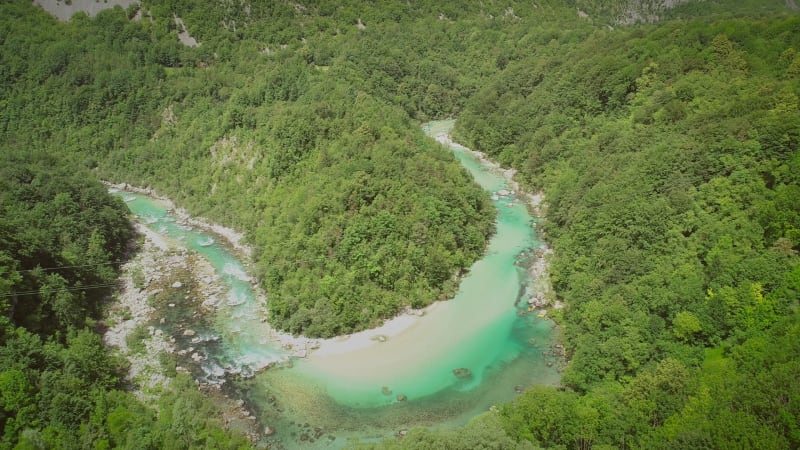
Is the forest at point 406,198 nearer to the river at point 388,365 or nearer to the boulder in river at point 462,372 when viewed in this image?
the river at point 388,365

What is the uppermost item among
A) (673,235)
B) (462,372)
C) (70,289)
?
(673,235)

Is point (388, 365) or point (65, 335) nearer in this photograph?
point (65, 335)

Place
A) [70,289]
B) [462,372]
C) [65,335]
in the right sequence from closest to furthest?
1. [65,335]
2. [462,372]
3. [70,289]

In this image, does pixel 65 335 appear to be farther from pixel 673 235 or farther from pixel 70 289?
pixel 673 235

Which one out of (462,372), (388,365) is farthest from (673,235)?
(388,365)

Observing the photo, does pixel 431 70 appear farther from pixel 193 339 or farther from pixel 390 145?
pixel 193 339

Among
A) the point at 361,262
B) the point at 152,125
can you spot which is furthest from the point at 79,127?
the point at 361,262

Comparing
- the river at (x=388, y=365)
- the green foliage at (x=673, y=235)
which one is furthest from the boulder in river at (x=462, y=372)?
the green foliage at (x=673, y=235)

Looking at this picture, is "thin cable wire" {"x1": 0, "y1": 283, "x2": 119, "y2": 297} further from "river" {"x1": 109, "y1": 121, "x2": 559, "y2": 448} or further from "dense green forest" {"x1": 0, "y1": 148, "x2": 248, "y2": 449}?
"river" {"x1": 109, "y1": 121, "x2": 559, "y2": 448}
